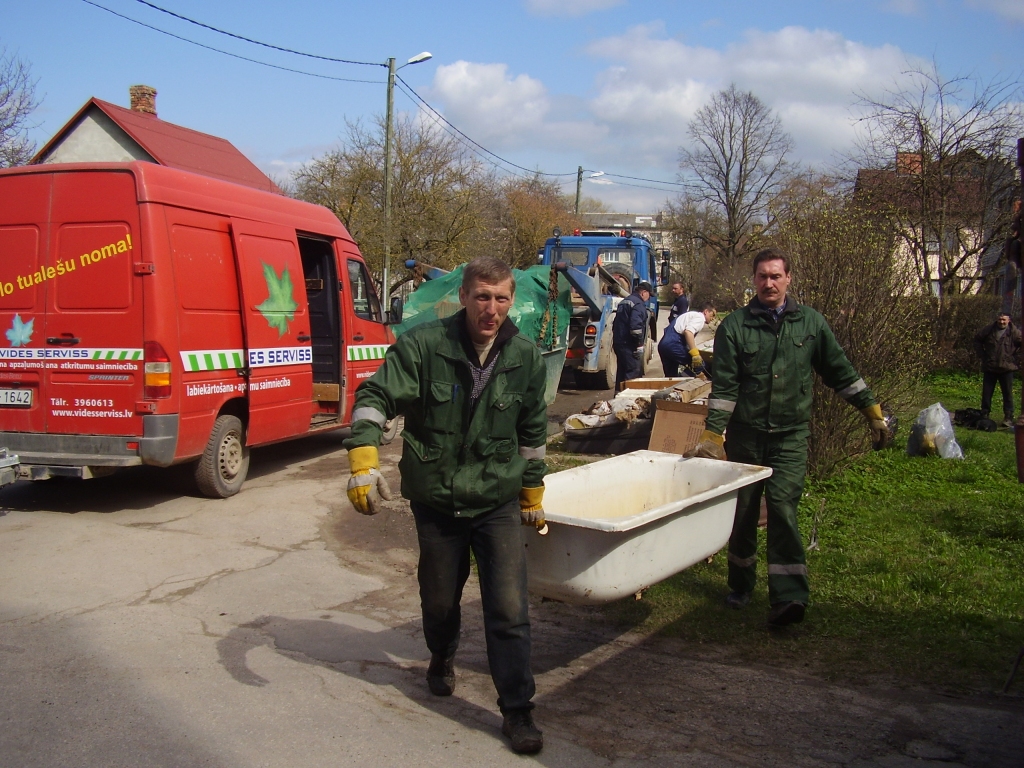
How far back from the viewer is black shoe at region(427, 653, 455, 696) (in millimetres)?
3816

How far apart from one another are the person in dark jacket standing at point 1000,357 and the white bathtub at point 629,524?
841 cm

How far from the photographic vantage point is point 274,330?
26.5 ft

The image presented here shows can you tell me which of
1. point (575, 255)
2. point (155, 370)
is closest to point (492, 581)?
point (155, 370)

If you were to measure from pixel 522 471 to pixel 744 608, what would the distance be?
2.10 meters

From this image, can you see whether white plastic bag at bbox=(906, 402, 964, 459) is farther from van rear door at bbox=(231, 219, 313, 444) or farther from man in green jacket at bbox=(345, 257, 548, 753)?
man in green jacket at bbox=(345, 257, 548, 753)

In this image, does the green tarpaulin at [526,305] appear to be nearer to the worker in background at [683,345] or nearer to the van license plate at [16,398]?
the worker in background at [683,345]

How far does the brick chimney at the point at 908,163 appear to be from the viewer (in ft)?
62.9

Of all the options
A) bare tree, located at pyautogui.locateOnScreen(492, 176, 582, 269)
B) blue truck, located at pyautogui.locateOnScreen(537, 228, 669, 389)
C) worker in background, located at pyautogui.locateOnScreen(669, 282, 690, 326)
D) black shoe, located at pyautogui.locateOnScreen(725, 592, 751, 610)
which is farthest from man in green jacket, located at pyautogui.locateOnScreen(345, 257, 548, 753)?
bare tree, located at pyautogui.locateOnScreen(492, 176, 582, 269)

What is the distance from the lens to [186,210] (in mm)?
7102

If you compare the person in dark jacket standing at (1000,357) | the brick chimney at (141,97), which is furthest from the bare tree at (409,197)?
the person in dark jacket standing at (1000,357)

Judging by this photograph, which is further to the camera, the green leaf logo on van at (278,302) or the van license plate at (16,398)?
the green leaf logo on van at (278,302)

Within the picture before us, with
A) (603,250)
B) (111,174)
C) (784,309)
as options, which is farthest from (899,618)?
(603,250)

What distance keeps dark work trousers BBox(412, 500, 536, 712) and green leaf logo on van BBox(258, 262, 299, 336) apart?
4.83m

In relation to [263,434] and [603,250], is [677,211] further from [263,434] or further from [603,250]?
[263,434]
